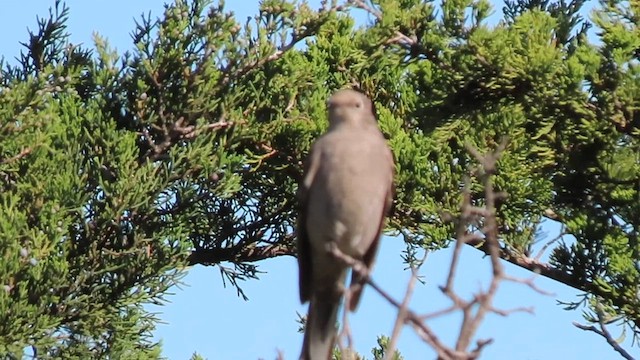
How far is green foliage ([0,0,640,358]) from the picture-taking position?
4352 millimetres

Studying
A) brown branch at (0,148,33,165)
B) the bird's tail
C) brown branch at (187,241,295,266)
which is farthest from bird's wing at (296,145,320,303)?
brown branch at (0,148,33,165)

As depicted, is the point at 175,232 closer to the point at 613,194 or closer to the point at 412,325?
the point at 613,194

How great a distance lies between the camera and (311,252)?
14.9 feet

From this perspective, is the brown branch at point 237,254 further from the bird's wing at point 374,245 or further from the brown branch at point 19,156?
the brown branch at point 19,156

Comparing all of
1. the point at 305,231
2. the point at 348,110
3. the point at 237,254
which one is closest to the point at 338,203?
the point at 305,231

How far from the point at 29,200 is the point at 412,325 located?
2323 mm

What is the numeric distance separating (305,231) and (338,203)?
0.70 feet

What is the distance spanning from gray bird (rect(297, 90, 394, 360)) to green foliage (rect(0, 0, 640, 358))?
265 millimetres

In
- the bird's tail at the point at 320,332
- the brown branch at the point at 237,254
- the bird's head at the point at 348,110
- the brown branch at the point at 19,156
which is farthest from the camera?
the brown branch at the point at 237,254

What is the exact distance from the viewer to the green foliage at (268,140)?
171 inches

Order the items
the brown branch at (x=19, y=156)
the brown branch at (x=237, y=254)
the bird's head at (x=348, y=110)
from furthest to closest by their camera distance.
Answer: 1. the brown branch at (x=237, y=254)
2. the bird's head at (x=348, y=110)
3. the brown branch at (x=19, y=156)

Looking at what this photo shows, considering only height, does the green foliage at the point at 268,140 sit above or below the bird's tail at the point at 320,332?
above

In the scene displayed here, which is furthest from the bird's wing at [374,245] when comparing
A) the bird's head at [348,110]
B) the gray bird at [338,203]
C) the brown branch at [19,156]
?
the brown branch at [19,156]

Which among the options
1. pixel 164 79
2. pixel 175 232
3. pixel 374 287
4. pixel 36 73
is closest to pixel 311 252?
pixel 175 232
